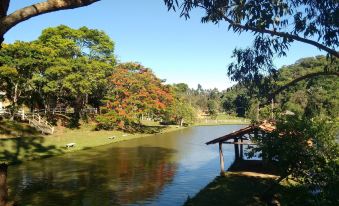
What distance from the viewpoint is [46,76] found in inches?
2002

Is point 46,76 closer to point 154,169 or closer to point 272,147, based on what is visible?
point 154,169

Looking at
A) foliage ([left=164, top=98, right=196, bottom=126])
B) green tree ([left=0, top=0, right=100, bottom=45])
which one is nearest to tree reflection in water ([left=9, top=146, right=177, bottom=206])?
green tree ([left=0, top=0, right=100, bottom=45])

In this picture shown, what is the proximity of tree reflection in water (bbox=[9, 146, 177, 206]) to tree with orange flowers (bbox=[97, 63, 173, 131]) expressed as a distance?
63.6 ft

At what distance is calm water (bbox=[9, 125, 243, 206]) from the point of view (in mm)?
22672

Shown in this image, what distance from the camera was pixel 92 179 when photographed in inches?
1115

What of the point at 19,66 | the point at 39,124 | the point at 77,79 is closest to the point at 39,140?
the point at 39,124

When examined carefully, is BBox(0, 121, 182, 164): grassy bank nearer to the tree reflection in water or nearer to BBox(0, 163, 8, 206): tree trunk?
the tree reflection in water

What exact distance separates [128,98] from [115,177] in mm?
33458

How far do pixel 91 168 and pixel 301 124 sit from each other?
21.0m

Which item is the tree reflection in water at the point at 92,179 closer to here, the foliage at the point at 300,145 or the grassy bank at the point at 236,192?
the grassy bank at the point at 236,192

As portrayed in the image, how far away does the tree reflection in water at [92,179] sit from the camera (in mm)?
22672

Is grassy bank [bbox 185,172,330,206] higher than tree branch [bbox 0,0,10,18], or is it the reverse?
tree branch [bbox 0,0,10,18]

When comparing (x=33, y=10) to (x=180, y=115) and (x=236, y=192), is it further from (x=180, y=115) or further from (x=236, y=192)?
(x=180, y=115)

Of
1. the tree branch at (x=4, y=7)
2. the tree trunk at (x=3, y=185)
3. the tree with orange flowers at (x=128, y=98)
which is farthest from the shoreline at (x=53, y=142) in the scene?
the tree branch at (x=4, y=7)
